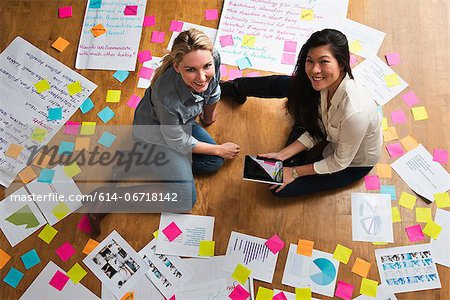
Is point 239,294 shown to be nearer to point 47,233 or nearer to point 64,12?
point 47,233

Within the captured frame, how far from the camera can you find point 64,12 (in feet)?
6.82

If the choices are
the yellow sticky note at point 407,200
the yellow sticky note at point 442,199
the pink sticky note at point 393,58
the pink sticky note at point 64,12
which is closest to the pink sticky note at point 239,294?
the yellow sticky note at point 407,200

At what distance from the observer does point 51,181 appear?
182cm

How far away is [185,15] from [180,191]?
31.7 inches

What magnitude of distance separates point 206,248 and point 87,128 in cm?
68

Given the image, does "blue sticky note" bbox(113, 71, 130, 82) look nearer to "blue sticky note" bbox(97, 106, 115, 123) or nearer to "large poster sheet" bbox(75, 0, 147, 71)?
"large poster sheet" bbox(75, 0, 147, 71)

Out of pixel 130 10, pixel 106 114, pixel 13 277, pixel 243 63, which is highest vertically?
pixel 130 10

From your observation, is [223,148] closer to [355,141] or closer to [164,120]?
[164,120]

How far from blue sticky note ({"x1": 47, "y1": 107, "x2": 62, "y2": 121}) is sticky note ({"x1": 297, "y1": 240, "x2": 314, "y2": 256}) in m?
1.07

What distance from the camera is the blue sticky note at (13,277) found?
1.69 meters

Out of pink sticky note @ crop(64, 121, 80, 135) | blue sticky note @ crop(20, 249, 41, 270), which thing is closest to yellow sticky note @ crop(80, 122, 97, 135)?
pink sticky note @ crop(64, 121, 80, 135)

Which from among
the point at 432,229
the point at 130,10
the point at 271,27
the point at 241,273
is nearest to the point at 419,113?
the point at 432,229

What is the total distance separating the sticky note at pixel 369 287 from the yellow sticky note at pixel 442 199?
0.39m

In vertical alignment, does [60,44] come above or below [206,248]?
above
